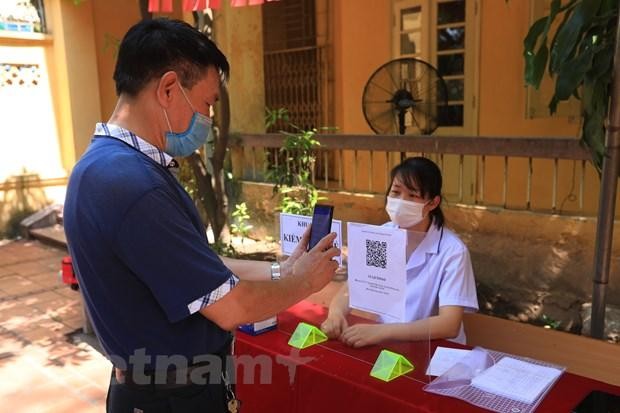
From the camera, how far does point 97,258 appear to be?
3.72 feet

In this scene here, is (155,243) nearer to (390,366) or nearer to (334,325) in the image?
(390,366)

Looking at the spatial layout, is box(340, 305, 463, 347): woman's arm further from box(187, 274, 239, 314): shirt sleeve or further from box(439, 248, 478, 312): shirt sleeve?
box(187, 274, 239, 314): shirt sleeve

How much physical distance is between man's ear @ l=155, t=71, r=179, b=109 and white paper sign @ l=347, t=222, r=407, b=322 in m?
0.78

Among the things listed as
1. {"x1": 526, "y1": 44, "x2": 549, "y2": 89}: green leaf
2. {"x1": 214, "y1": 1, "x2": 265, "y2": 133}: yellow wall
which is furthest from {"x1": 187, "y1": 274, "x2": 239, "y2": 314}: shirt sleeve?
{"x1": 214, "y1": 1, "x2": 265, "y2": 133}: yellow wall

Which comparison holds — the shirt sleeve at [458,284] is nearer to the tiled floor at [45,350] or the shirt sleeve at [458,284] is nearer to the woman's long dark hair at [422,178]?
the woman's long dark hair at [422,178]

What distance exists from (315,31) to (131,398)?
6300mm

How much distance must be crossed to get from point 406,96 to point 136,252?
3724 millimetres

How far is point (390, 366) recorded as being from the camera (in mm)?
1641

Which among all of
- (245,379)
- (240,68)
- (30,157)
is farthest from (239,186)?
(245,379)

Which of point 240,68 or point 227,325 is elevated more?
point 240,68

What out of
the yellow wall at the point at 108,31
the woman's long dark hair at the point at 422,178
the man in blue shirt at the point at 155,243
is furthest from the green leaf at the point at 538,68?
the yellow wall at the point at 108,31

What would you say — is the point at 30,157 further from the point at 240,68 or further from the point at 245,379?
the point at 245,379

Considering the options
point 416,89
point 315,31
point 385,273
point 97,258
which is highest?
point 315,31

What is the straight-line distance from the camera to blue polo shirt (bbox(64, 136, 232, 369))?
1.09 meters
